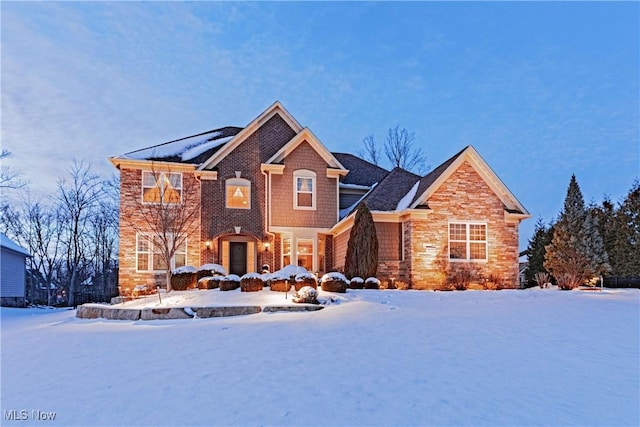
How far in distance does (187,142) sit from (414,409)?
20.2 m

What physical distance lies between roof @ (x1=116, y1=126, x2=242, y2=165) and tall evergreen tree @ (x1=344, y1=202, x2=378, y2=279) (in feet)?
26.3

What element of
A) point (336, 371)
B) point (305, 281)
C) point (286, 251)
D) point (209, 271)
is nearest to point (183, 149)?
point (286, 251)

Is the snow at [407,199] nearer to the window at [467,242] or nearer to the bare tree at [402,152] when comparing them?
the window at [467,242]

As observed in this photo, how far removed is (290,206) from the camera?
2092 centimetres

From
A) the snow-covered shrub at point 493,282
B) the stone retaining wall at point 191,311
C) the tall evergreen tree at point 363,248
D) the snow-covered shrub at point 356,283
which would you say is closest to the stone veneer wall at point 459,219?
the snow-covered shrub at point 493,282

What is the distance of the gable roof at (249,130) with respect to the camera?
68.0 feet

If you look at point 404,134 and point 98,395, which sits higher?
point 404,134

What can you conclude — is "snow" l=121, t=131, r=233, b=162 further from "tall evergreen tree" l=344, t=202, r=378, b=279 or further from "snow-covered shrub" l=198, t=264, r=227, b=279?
"tall evergreen tree" l=344, t=202, r=378, b=279

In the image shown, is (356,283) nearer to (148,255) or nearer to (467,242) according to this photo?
(467,242)

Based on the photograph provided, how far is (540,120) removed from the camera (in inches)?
3890

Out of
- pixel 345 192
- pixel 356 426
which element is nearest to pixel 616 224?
pixel 345 192

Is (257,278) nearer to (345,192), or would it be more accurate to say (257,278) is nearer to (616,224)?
(345,192)

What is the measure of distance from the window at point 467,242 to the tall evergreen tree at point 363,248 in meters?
3.24

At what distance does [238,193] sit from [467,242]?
9.96m
